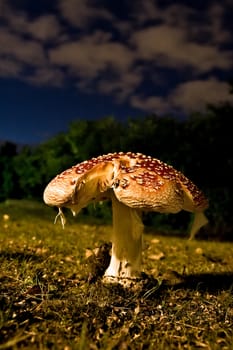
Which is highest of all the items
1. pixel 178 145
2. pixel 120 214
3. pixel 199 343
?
pixel 178 145

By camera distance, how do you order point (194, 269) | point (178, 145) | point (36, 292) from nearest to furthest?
1. point (36, 292)
2. point (194, 269)
3. point (178, 145)

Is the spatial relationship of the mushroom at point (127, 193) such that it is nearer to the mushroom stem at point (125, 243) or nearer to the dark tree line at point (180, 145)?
the mushroom stem at point (125, 243)

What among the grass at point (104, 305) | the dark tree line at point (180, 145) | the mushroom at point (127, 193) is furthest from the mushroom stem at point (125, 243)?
the dark tree line at point (180, 145)

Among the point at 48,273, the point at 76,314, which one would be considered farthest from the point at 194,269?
the point at 76,314

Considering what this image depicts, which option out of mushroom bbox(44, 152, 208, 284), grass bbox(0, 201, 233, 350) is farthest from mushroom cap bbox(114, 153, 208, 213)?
grass bbox(0, 201, 233, 350)

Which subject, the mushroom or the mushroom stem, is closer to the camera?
the mushroom

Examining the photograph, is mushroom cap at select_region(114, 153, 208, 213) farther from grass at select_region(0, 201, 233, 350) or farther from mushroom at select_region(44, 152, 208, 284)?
grass at select_region(0, 201, 233, 350)

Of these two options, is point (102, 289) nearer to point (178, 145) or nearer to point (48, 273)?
point (48, 273)
